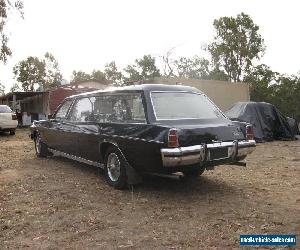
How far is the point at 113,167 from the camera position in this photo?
6.54 meters

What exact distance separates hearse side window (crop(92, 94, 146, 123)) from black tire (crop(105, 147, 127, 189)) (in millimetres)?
570

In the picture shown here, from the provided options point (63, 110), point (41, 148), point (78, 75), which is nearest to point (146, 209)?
point (63, 110)

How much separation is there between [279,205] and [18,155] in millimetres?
7919

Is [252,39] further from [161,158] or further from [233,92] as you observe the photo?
[161,158]

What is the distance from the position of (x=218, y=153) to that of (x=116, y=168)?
1.83 m

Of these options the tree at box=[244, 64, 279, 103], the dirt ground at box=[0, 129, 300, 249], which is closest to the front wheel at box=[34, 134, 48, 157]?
the dirt ground at box=[0, 129, 300, 249]

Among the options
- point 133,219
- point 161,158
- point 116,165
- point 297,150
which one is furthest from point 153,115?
point 297,150

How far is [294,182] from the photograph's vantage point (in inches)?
270

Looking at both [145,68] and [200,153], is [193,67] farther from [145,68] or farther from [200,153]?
[200,153]

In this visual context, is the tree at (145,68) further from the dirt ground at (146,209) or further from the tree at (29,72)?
the dirt ground at (146,209)

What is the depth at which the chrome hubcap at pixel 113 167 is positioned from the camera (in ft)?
21.0

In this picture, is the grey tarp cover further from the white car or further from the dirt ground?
the white car

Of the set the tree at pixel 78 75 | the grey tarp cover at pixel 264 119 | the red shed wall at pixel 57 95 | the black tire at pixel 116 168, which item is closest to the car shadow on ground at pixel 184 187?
the black tire at pixel 116 168

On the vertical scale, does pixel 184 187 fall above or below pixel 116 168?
below
